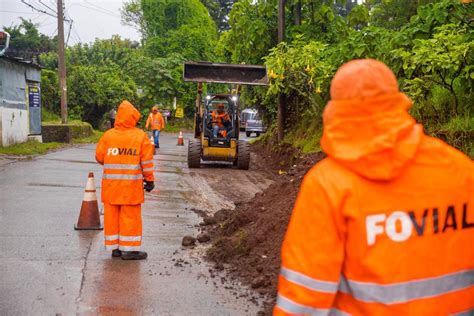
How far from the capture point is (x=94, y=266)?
21.2ft

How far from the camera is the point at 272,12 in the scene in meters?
19.7

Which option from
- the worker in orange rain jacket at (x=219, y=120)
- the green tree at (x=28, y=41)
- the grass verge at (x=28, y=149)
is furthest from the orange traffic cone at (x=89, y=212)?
the green tree at (x=28, y=41)

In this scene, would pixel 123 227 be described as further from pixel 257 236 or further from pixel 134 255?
pixel 257 236

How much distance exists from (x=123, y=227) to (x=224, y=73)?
36.5 ft

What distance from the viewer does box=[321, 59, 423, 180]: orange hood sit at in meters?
2.16

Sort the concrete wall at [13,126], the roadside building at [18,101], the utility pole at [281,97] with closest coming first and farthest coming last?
1. the utility pole at [281,97]
2. the concrete wall at [13,126]
3. the roadside building at [18,101]

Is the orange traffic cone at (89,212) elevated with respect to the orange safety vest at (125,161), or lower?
lower

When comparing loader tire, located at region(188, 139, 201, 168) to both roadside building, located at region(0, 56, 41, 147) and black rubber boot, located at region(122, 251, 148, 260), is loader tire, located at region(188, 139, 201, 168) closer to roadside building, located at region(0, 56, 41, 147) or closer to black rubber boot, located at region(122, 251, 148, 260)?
roadside building, located at region(0, 56, 41, 147)

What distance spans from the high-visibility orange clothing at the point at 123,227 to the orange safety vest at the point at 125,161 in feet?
0.36

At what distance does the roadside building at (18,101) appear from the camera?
20234mm

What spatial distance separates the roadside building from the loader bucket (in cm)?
716

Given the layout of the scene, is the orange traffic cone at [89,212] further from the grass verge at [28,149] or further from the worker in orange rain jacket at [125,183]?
the grass verge at [28,149]

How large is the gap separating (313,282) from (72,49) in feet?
145

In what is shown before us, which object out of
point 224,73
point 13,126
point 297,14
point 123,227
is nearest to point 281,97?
point 224,73
